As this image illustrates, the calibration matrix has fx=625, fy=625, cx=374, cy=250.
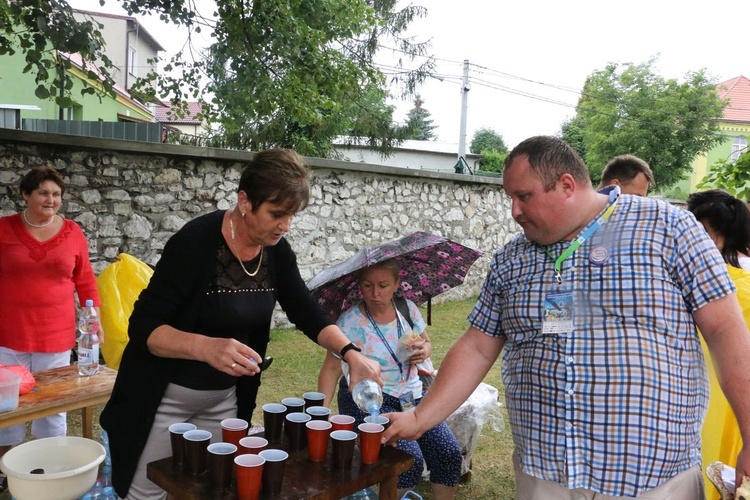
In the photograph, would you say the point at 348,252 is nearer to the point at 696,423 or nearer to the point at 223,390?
the point at 223,390

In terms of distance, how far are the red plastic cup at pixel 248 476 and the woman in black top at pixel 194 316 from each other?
1.36 feet

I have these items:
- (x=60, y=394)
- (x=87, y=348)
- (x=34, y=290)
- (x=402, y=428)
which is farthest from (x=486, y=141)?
(x=402, y=428)

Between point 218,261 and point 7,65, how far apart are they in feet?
47.7

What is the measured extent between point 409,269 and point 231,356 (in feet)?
5.94

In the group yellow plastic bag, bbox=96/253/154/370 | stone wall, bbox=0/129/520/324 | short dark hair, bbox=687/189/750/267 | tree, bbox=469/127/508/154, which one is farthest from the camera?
tree, bbox=469/127/508/154

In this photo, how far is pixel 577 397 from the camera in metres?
1.83

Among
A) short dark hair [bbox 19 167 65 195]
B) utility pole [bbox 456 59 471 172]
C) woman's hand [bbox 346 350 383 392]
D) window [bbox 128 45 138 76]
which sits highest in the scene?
window [bbox 128 45 138 76]

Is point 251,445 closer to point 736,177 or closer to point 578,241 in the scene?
point 578,241

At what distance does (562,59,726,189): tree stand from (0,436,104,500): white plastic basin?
32.0 metres

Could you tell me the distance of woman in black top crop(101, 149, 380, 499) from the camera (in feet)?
7.25

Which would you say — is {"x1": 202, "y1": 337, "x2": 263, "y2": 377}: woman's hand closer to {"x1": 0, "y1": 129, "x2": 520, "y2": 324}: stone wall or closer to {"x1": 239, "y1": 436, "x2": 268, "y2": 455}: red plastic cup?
{"x1": 239, "y1": 436, "x2": 268, "y2": 455}: red plastic cup

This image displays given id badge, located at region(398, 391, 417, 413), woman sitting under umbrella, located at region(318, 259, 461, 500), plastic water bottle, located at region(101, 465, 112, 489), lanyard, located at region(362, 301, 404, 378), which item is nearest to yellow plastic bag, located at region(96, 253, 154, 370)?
plastic water bottle, located at region(101, 465, 112, 489)

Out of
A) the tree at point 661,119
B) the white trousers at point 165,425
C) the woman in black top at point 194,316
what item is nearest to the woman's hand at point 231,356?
the woman in black top at point 194,316

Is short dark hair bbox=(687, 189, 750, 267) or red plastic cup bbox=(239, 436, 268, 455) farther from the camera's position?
short dark hair bbox=(687, 189, 750, 267)
